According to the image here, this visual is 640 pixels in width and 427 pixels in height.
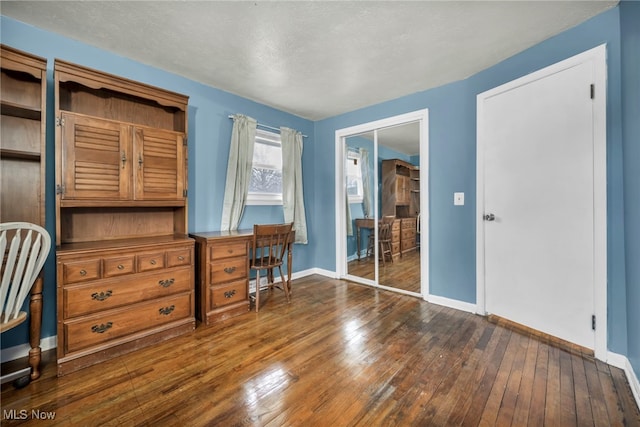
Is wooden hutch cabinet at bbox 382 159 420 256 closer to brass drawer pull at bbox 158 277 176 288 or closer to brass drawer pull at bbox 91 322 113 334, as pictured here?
brass drawer pull at bbox 158 277 176 288

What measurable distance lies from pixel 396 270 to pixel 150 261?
111 inches

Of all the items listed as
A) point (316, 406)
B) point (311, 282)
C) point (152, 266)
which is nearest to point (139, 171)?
point (152, 266)

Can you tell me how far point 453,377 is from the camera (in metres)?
1.65

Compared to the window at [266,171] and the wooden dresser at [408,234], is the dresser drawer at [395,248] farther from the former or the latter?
the window at [266,171]

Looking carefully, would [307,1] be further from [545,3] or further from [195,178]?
[195,178]

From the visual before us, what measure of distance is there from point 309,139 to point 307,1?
7.94ft

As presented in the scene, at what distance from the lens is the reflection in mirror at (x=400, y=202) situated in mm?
3156

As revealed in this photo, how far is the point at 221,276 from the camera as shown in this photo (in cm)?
248

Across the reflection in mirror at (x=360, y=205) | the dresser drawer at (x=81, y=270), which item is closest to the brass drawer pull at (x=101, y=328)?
the dresser drawer at (x=81, y=270)

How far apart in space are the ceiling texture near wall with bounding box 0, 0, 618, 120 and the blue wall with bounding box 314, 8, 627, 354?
0.36 ft

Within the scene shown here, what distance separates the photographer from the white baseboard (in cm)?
265

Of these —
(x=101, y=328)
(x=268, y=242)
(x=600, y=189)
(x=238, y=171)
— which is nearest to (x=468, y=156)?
(x=600, y=189)

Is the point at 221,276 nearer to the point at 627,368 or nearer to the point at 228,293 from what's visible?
the point at 228,293

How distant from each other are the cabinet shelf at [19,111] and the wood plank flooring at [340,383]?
1738 mm
